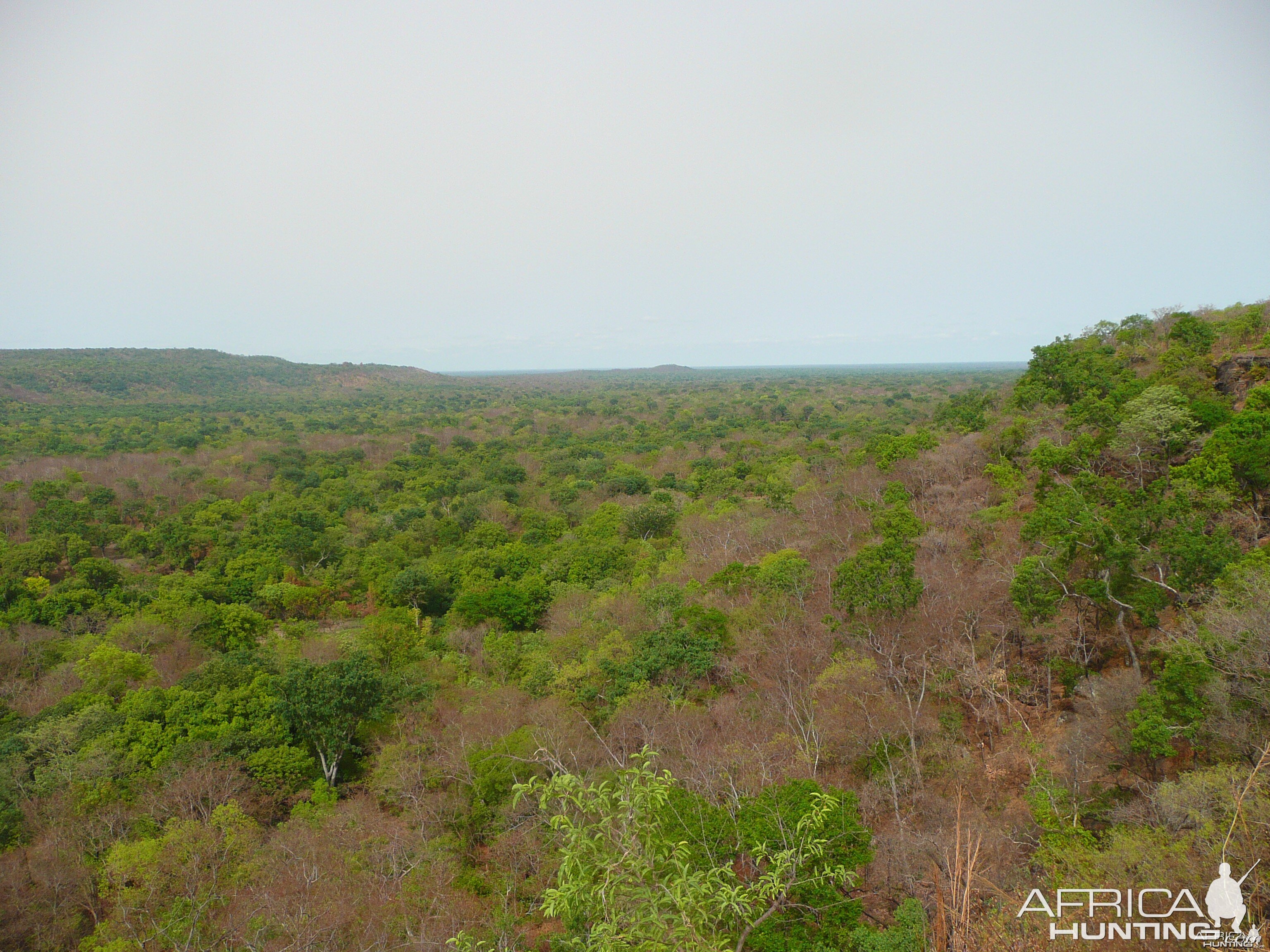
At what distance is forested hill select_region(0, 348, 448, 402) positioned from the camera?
93562 mm

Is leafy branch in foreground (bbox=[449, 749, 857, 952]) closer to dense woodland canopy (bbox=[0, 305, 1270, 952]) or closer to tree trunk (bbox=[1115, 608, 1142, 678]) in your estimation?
dense woodland canopy (bbox=[0, 305, 1270, 952])

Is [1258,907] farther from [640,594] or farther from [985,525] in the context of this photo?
[640,594]

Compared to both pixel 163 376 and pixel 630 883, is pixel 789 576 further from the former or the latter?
pixel 163 376

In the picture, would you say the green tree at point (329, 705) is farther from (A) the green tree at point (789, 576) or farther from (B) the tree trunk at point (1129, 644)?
(B) the tree trunk at point (1129, 644)

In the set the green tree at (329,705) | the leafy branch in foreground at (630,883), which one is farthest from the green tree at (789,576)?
the leafy branch in foreground at (630,883)

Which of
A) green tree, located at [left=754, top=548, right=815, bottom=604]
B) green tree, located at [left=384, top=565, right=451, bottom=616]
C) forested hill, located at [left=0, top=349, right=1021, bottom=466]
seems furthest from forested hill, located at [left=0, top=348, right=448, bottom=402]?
green tree, located at [left=754, top=548, right=815, bottom=604]

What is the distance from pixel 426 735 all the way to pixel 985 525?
19274 mm

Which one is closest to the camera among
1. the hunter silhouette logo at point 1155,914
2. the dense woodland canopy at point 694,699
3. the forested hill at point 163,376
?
the hunter silhouette logo at point 1155,914

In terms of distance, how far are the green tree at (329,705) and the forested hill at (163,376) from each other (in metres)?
99.5

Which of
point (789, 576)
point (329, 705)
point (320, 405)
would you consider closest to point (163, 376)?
point (320, 405)

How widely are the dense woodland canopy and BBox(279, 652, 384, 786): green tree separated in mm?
108

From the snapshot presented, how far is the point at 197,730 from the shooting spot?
16.2 metres

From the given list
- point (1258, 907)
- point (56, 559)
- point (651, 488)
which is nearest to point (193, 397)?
point (56, 559)

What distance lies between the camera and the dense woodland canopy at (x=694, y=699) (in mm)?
8047
